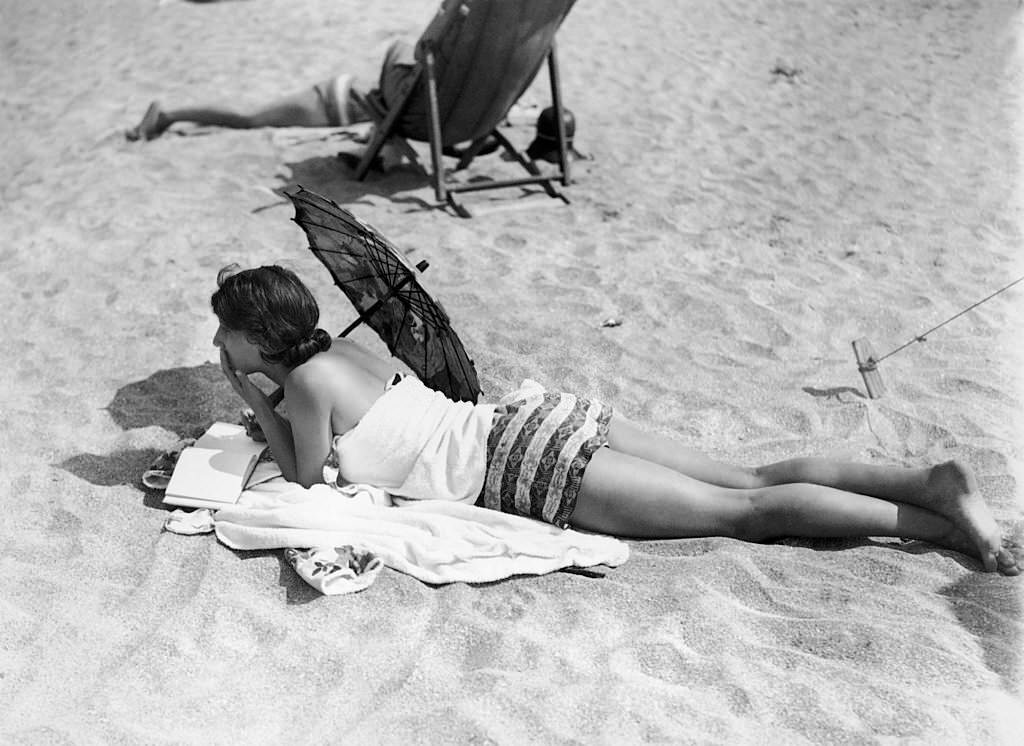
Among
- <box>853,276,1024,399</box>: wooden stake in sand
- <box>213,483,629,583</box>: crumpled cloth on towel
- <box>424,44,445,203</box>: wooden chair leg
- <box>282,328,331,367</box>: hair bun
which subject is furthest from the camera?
<box>424,44,445,203</box>: wooden chair leg

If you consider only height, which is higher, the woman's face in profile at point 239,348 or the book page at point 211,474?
the woman's face in profile at point 239,348

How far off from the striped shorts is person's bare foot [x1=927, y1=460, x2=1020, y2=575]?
35.1 inches

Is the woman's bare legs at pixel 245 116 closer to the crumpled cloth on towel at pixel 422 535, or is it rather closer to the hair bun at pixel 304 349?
the hair bun at pixel 304 349

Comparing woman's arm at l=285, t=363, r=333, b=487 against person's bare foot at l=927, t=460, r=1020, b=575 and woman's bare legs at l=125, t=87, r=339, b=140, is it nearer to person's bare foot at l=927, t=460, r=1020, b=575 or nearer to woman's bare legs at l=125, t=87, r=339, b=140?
person's bare foot at l=927, t=460, r=1020, b=575

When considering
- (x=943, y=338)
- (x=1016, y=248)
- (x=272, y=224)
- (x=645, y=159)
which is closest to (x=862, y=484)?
(x=943, y=338)

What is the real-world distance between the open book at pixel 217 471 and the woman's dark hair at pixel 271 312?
433 millimetres

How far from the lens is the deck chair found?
5215 millimetres

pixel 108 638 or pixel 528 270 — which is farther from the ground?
pixel 108 638

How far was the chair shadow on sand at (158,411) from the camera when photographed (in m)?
3.39

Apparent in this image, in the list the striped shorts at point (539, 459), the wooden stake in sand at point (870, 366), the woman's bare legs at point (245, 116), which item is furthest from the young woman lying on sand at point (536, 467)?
the woman's bare legs at point (245, 116)

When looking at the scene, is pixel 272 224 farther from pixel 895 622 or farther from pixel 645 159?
pixel 895 622

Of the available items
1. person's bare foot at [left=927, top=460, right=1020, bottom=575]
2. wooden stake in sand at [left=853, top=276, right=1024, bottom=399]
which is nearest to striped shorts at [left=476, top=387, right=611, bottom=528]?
person's bare foot at [left=927, top=460, right=1020, bottom=575]

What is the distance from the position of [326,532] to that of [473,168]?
3862mm

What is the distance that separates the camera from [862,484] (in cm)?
291
